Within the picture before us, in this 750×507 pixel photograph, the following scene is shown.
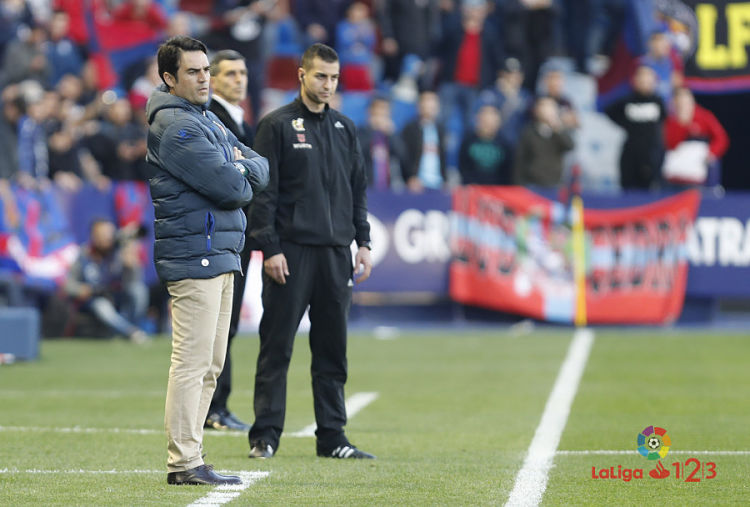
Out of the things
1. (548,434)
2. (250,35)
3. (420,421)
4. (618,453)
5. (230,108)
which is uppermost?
(250,35)

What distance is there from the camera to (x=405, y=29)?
2203cm

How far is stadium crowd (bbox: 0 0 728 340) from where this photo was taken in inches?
777

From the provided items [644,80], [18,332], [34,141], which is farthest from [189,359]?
[644,80]

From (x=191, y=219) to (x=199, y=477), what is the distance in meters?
1.22

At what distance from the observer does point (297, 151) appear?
8500 mm

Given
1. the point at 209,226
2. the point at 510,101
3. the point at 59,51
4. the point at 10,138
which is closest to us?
the point at 209,226

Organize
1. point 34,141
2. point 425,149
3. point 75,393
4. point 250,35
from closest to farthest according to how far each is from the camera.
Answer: point 75,393 < point 34,141 < point 425,149 < point 250,35

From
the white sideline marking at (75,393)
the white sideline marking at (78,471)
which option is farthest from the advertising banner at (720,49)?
the white sideline marking at (78,471)

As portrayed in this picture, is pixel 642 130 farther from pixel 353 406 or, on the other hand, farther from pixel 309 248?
pixel 309 248

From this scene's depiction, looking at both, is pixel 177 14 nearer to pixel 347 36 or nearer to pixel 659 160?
pixel 347 36

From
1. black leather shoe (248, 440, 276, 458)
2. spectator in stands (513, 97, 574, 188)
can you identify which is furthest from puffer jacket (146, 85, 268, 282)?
spectator in stands (513, 97, 574, 188)

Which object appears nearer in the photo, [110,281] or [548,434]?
[548,434]

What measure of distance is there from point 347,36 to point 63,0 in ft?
14.0

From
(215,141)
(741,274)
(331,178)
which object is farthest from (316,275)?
(741,274)
